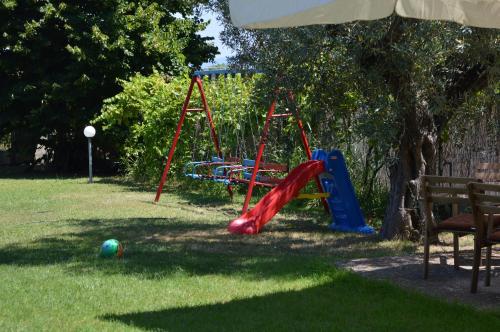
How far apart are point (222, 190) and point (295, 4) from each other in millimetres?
11048

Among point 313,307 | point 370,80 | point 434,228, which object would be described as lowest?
point 313,307

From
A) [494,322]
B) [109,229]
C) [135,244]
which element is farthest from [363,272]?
[109,229]

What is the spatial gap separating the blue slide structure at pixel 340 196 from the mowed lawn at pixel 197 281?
0.44 m

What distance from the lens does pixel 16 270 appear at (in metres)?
7.97

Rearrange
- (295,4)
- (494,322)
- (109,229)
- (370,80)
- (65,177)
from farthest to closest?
(65,177) < (109,229) < (370,80) < (494,322) < (295,4)

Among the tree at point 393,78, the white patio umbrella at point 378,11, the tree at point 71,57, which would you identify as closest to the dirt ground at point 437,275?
the tree at point 393,78

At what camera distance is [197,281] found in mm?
7379

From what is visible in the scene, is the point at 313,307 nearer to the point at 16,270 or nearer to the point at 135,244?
the point at 16,270

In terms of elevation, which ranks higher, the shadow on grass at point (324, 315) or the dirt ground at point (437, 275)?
the dirt ground at point (437, 275)

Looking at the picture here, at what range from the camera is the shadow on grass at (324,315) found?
19.0ft

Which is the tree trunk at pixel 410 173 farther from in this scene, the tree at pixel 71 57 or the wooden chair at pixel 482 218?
the tree at pixel 71 57

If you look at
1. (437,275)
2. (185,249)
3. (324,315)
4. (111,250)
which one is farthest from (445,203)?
(111,250)

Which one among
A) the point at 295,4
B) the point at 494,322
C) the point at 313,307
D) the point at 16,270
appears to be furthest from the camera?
the point at 16,270

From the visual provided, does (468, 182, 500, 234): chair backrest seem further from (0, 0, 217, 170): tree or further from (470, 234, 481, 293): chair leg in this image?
(0, 0, 217, 170): tree
